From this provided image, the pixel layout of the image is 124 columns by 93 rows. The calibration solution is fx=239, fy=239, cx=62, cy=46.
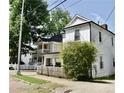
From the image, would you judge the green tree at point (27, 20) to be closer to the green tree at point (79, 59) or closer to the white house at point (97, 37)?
the white house at point (97, 37)

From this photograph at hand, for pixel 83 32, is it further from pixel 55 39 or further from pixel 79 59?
pixel 55 39

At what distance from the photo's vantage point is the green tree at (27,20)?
1557 centimetres

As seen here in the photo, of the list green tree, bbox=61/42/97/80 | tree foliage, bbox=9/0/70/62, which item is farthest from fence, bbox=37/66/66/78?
tree foliage, bbox=9/0/70/62

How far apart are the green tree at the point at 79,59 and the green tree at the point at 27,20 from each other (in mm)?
7431

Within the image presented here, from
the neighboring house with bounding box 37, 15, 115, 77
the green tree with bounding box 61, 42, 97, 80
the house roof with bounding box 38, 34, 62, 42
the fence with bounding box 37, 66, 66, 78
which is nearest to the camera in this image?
the green tree with bounding box 61, 42, 97, 80

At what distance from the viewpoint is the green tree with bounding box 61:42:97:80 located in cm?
774

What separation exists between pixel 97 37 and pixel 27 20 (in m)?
7.74

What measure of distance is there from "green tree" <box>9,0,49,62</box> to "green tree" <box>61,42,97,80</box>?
7.43 meters

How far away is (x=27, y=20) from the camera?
16.4m

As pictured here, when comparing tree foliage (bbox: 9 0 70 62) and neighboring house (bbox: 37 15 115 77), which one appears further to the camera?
tree foliage (bbox: 9 0 70 62)

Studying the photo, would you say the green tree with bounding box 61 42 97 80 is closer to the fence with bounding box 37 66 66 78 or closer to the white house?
the fence with bounding box 37 66 66 78

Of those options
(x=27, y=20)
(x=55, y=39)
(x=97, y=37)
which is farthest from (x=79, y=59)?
(x=55, y=39)
